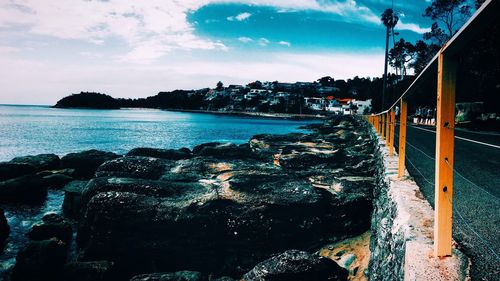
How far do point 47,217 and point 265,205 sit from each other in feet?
22.5

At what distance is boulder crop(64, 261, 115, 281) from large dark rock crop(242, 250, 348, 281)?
2.99 metres

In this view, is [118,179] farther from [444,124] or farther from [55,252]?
[444,124]

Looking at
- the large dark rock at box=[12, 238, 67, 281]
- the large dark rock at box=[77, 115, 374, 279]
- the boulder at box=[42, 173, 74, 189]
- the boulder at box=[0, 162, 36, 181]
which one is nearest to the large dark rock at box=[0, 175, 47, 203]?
the boulder at box=[0, 162, 36, 181]

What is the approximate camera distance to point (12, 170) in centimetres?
1452

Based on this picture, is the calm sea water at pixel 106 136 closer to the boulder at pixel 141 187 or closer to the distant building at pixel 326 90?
the boulder at pixel 141 187

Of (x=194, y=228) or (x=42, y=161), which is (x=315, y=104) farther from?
(x=194, y=228)

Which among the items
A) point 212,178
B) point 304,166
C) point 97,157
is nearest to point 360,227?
point 212,178

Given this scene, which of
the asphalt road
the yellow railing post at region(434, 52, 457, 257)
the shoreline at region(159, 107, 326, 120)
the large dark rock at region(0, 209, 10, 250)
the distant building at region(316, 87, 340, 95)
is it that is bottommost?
the large dark rock at region(0, 209, 10, 250)

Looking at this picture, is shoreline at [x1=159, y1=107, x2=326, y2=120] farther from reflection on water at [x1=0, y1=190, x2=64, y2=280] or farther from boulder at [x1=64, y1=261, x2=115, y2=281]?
boulder at [x1=64, y1=261, x2=115, y2=281]

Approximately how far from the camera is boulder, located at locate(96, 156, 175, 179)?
10219 mm

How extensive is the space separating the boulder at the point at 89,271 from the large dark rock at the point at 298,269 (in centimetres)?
299

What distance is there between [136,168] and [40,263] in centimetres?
399

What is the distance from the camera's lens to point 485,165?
751 cm

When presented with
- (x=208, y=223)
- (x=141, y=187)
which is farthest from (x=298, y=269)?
(x=141, y=187)
